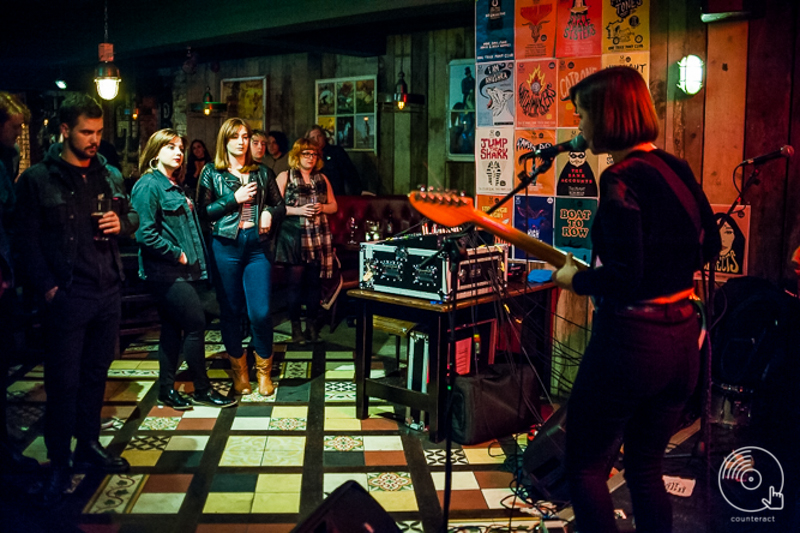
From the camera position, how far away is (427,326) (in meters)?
4.41

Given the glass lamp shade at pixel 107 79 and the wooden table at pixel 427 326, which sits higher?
the glass lamp shade at pixel 107 79

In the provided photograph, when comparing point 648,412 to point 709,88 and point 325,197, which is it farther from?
point 325,197

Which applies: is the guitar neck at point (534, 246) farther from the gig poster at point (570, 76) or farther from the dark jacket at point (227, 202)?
the dark jacket at point (227, 202)

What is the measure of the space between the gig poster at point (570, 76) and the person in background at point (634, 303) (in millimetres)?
2562

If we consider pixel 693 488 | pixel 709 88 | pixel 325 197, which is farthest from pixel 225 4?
pixel 693 488

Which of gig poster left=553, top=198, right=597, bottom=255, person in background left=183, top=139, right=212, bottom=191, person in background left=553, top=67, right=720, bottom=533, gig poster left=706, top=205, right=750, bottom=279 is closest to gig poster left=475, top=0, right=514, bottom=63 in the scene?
gig poster left=553, top=198, right=597, bottom=255

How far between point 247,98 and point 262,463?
9.00 metres

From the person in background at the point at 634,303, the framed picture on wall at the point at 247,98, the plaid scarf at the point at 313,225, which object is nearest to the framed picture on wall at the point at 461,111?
the plaid scarf at the point at 313,225

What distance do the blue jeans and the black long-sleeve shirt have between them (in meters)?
3.02

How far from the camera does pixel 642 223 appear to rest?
209cm

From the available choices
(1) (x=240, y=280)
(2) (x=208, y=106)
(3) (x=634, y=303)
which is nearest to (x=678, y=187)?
(3) (x=634, y=303)

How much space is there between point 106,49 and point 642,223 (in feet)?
27.1

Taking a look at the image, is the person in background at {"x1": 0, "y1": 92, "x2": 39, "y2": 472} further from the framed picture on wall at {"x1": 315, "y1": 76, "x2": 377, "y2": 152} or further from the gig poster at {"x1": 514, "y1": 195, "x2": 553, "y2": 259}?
the framed picture on wall at {"x1": 315, "y1": 76, "x2": 377, "y2": 152}

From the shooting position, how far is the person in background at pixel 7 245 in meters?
3.58
